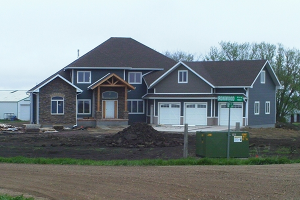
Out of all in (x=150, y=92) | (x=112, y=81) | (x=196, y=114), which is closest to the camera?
(x=112, y=81)

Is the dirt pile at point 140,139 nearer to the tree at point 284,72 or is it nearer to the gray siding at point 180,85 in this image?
the gray siding at point 180,85

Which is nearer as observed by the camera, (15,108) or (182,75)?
(182,75)

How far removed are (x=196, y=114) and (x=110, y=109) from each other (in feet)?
26.1

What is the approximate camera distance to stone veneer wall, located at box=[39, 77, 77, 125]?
39.8m

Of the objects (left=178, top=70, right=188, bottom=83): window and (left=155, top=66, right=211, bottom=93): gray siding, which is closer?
(left=155, top=66, right=211, bottom=93): gray siding

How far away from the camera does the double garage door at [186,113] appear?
4234 cm

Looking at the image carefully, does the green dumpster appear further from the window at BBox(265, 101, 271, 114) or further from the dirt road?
the window at BBox(265, 101, 271, 114)

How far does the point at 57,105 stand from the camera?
40125 mm

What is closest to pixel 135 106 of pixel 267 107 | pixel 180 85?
pixel 180 85

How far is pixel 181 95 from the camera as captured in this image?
4234cm

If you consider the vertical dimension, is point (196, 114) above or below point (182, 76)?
below

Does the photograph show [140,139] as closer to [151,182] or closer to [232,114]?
[151,182]

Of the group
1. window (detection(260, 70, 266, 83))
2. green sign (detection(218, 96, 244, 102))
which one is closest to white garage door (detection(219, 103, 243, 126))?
window (detection(260, 70, 266, 83))

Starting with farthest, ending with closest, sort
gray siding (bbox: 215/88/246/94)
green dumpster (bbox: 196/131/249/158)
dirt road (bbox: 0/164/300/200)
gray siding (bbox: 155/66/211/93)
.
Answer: gray siding (bbox: 155/66/211/93) → gray siding (bbox: 215/88/246/94) → green dumpster (bbox: 196/131/249/158) → dirt road (bbox: 0/164/300/200)
